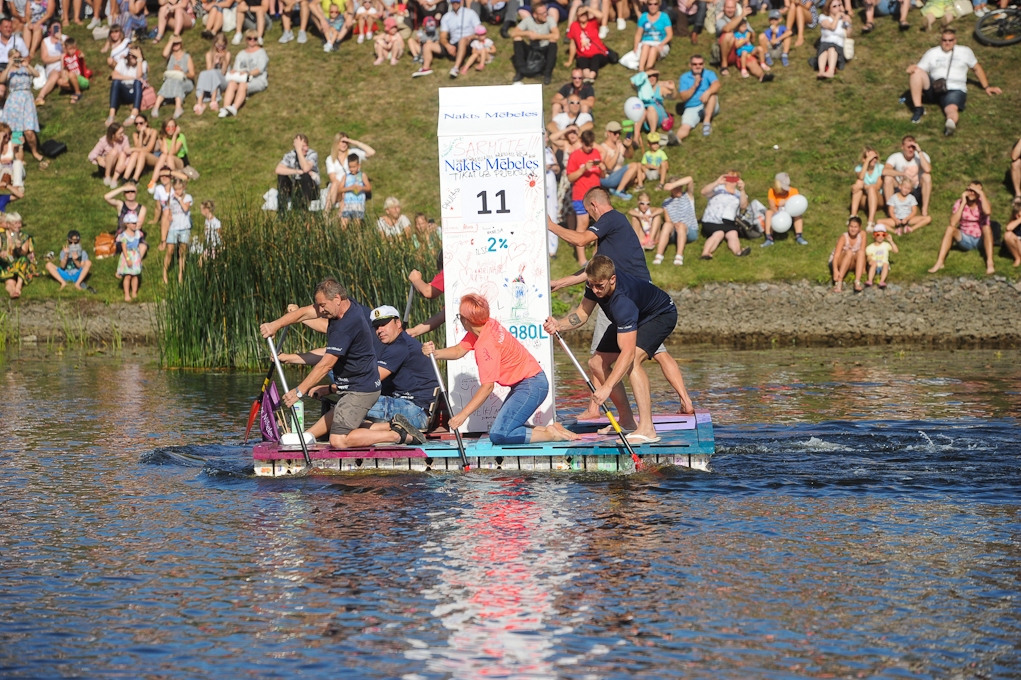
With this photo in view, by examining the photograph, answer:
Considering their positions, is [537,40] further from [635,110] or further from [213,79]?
[213,79]

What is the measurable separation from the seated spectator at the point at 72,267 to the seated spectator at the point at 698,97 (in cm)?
1165

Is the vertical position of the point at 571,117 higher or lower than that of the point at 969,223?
higher

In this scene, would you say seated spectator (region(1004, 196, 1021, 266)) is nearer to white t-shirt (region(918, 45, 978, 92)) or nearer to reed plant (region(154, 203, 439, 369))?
white t-shirt (region(918, 45, 978, 92))

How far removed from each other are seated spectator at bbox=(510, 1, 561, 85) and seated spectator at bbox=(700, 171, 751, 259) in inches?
228

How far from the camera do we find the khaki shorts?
1305 centimetres

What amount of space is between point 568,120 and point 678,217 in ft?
9.74

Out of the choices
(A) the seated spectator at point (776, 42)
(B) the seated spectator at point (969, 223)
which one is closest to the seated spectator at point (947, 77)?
(A) the seated spectator at point (776, 42)

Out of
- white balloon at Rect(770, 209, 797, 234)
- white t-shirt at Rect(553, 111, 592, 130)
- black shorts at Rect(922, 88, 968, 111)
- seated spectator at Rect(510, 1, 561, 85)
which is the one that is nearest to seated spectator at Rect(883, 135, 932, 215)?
white balloon at Rect(770, 209, 797, 234)

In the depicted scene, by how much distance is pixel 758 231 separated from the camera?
2502 cm

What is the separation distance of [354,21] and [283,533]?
24237 mm

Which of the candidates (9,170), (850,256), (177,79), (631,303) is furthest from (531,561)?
(177,79)

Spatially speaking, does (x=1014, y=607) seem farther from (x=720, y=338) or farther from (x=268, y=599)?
(x=720, y=338)

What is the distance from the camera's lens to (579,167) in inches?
965

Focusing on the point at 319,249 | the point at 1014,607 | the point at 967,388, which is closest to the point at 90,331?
the point at 319,249
